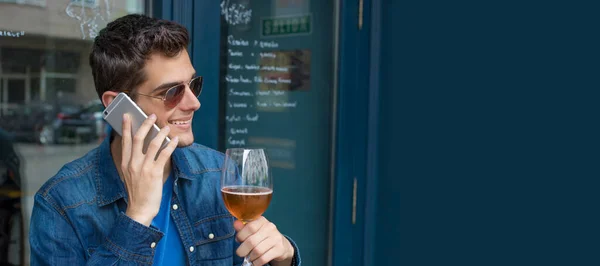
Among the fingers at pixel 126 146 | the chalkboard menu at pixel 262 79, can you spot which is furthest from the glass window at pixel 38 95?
the fingers at pixel 126 146

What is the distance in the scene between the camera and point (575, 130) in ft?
10.4

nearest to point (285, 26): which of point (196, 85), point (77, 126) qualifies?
point (77, 126)

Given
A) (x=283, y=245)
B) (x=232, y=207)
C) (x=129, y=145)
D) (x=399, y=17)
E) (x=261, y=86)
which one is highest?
(x=399, y=17)

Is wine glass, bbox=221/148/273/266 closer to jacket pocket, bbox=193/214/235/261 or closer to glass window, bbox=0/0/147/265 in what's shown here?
jacket pocket, bbox=193/214/235/261

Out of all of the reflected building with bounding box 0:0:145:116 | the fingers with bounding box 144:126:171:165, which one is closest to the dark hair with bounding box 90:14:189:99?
the fingers with bounding box 144:126:171:165

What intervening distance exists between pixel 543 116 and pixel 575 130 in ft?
0.59

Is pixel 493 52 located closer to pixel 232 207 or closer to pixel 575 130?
pixel 575 130

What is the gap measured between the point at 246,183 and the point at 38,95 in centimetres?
134

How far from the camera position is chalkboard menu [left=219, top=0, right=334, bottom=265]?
3199 mm

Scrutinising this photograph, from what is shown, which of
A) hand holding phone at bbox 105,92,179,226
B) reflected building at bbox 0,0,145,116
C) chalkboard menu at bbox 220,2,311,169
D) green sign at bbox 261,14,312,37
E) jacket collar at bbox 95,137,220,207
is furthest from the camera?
green sign at bbox 261,14,312,37

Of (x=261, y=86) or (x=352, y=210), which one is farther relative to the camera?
(x=352, y=210)

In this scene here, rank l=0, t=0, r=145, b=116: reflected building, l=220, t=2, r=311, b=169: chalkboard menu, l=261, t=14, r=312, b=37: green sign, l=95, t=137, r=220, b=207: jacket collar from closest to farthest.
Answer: l=95, t=137, r=220, b=207: jacket collar → l=0, t=0, r=145, b=116: reflected building → l=220, t=2, r=311, b=169: chalkboard menu → l=261, t=14, r=312, b=37: green sign

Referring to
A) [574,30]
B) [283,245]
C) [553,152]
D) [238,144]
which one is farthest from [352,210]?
[283,245]

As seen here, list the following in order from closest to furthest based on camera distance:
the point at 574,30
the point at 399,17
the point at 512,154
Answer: the point at 574,30, the point at 512,154, the point at 399,17
